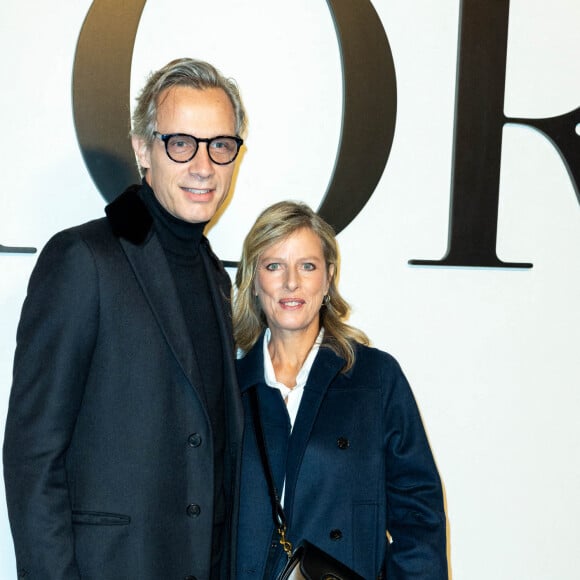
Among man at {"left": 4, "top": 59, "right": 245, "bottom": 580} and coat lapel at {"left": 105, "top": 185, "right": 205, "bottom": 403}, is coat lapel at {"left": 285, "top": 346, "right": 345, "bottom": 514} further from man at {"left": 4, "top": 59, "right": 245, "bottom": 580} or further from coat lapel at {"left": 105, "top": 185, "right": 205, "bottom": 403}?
coat lapel at {"left": 105, "top": 185, "right": 205, "bottom": 403}

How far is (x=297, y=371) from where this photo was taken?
7.14 feet

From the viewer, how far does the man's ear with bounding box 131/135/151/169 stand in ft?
6.03

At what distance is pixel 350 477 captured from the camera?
2.01 metres

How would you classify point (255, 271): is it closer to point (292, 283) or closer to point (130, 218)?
point (292, 283)

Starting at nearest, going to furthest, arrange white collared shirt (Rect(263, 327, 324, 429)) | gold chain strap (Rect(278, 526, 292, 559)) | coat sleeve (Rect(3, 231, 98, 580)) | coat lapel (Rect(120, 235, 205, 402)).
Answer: coat sleeve (Rect(3, 231, 98, 580)) → coat lapel (Rect(120, 235, 205, 402)) → gold chain strap (Rect(278, 526, 292, 559)) → white collared shirt (Rect(263, 327, 324, 429))

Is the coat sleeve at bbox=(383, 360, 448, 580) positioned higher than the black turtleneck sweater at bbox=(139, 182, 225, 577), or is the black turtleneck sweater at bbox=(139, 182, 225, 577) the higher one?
the black turtleneck sweater at bbox=(139, 182, 225, 577)

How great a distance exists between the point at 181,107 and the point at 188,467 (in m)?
0.80

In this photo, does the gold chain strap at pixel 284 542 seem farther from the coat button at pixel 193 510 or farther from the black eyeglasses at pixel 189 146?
the black eyeglasses at pixel 189 146

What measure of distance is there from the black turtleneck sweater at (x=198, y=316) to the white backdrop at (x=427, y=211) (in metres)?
0.64

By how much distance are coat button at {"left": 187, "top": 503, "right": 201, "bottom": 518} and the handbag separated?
29 centimetres

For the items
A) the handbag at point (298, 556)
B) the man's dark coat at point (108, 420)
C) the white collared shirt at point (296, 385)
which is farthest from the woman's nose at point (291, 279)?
the man's dark coat at point (108, 420)

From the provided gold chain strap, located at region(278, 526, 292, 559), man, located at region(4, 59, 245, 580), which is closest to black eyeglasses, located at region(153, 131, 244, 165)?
man, located at region(4, 59, 245, 580)

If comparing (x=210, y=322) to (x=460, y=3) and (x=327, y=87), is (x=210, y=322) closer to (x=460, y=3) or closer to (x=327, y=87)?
(x=327, y=87)

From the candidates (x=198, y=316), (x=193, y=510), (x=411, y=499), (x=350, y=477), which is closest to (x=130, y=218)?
(x=198, y=316)
